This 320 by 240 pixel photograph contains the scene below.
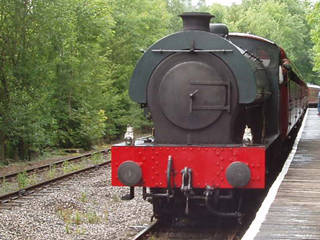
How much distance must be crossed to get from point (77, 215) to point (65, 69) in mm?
12828

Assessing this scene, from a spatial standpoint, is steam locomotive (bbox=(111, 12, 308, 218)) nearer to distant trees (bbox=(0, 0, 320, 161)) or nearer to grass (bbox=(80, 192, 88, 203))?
grass (bbox=(80, 192, 88, 203))

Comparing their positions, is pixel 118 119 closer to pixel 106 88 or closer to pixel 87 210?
pixel 106 88

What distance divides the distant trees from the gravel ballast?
241 inches

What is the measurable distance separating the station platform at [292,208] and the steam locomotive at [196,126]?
500 millimetres

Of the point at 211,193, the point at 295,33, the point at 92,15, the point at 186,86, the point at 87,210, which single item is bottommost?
the point at 87,210

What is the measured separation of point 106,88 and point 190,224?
1794cm

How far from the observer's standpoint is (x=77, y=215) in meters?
9.30

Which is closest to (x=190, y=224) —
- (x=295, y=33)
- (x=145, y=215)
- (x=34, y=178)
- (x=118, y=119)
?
(x=145, y=215)

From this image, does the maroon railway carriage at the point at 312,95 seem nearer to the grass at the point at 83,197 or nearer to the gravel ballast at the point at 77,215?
the gravel ballast at the point at 77,215

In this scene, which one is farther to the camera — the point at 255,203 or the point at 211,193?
the point at 255,203

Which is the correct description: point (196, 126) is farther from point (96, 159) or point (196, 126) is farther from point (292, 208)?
point (96, 159)

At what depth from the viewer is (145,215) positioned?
9.69m

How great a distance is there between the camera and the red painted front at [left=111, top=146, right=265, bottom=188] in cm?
772

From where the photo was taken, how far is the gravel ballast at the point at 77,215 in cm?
838
